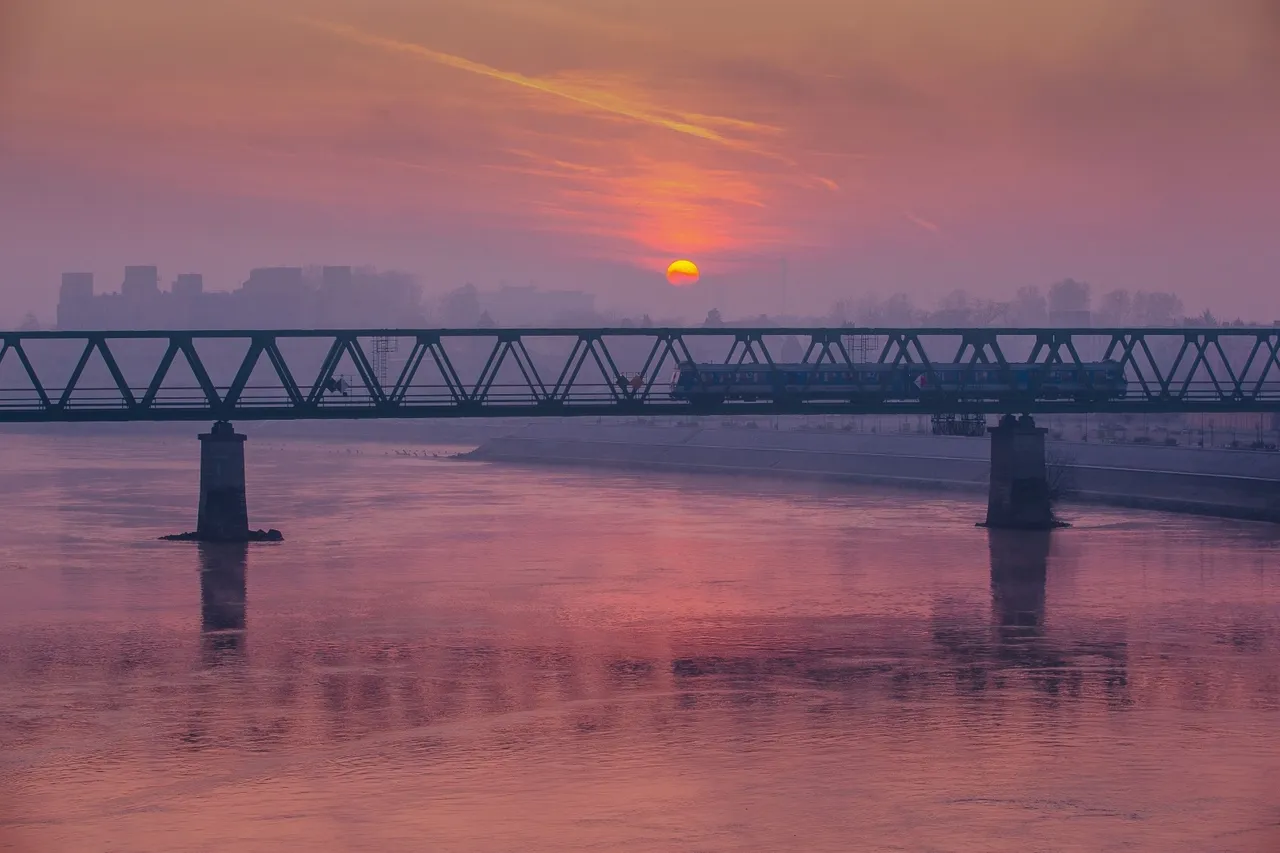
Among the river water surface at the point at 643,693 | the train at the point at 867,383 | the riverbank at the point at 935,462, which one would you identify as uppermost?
the train at the point at 867,383

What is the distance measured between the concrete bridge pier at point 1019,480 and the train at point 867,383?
5.98 meters

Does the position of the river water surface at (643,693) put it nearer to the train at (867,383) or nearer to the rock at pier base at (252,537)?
the rock at pier base at (252,537)

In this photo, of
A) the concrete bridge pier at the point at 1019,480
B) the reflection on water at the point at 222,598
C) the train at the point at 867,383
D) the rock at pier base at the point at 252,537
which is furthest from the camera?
the train at the point at 867,383

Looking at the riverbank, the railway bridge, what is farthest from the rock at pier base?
the riverbank

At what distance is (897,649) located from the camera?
55.9 meters

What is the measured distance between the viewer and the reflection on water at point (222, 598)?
57.0 meters

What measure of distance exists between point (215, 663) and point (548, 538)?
143 feet

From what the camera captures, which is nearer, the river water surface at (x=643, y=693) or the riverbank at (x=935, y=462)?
the river water surface at (x=643, y=693)

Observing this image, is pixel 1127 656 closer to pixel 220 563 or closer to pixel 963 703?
pixel 963 703

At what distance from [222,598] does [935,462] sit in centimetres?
8484

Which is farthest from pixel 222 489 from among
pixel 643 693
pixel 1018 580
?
pixel 643 693

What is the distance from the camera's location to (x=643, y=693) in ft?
157

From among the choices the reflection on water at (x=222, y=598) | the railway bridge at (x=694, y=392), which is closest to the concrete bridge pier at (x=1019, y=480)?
the railway bridge at (x=694, y=392)

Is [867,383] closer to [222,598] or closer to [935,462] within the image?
[935,462]
